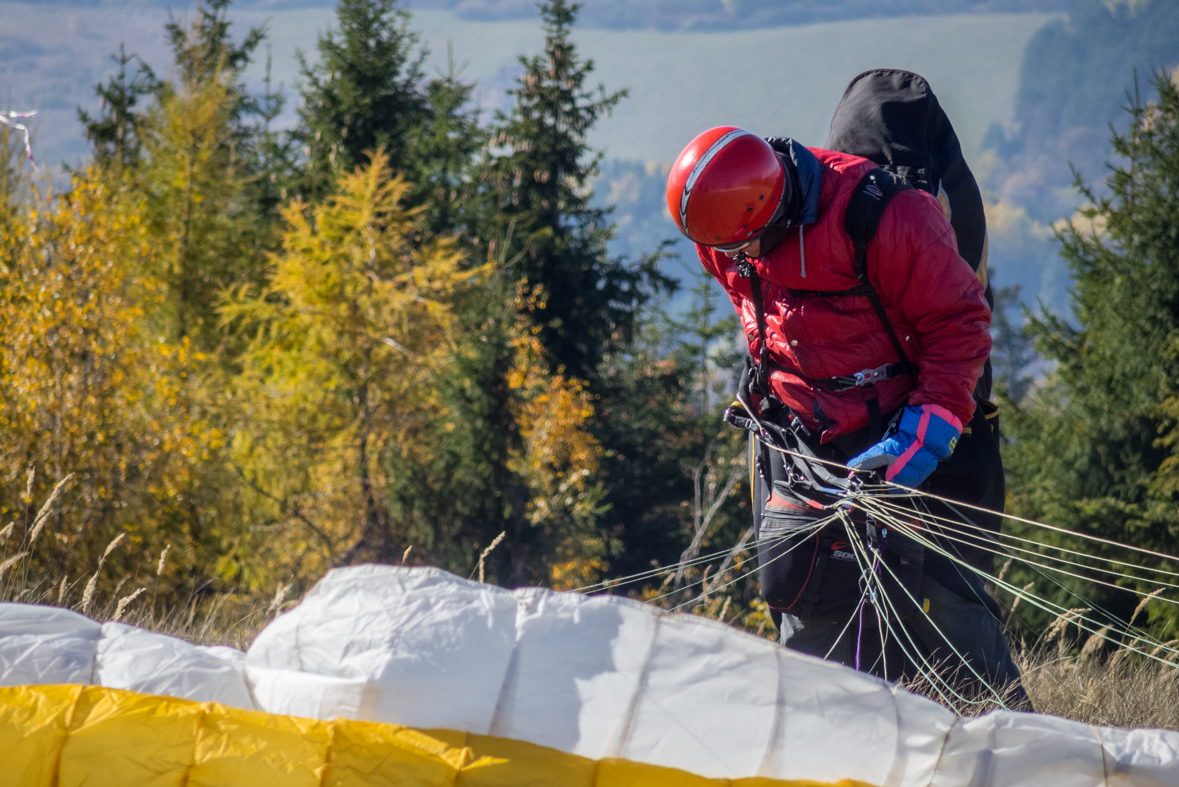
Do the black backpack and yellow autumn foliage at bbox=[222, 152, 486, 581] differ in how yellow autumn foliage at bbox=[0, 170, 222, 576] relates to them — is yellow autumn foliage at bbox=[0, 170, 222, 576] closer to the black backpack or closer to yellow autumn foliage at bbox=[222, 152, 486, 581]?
yellow autumn foliage at bbox=[222, 152, 486, 581]

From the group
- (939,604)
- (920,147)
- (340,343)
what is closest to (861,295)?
(920,147)

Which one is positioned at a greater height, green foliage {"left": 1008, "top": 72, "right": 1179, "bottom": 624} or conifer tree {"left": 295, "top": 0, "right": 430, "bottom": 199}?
conifer tree {"left": 295, "top": 0, "right": 430, "bottom": 199}

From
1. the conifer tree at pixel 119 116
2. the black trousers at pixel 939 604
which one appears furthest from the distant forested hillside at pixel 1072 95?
the black trousers at pixel 939 604

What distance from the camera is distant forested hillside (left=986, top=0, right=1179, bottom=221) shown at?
162000 mm

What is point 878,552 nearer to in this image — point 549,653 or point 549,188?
point 549,653

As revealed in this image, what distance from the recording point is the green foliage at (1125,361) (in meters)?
9.43

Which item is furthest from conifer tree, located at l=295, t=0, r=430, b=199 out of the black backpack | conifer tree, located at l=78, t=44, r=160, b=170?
the black backpack

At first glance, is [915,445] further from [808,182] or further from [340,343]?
[340,343]

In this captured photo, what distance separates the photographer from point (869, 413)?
220 centimetres

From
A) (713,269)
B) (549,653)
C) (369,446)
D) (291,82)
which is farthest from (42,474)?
(291,82)

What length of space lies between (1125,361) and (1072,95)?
201 m

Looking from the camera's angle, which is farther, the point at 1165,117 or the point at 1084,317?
the point at 1084,317

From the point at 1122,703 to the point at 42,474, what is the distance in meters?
10.2

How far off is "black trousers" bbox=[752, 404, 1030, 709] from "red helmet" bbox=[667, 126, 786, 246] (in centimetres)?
66
